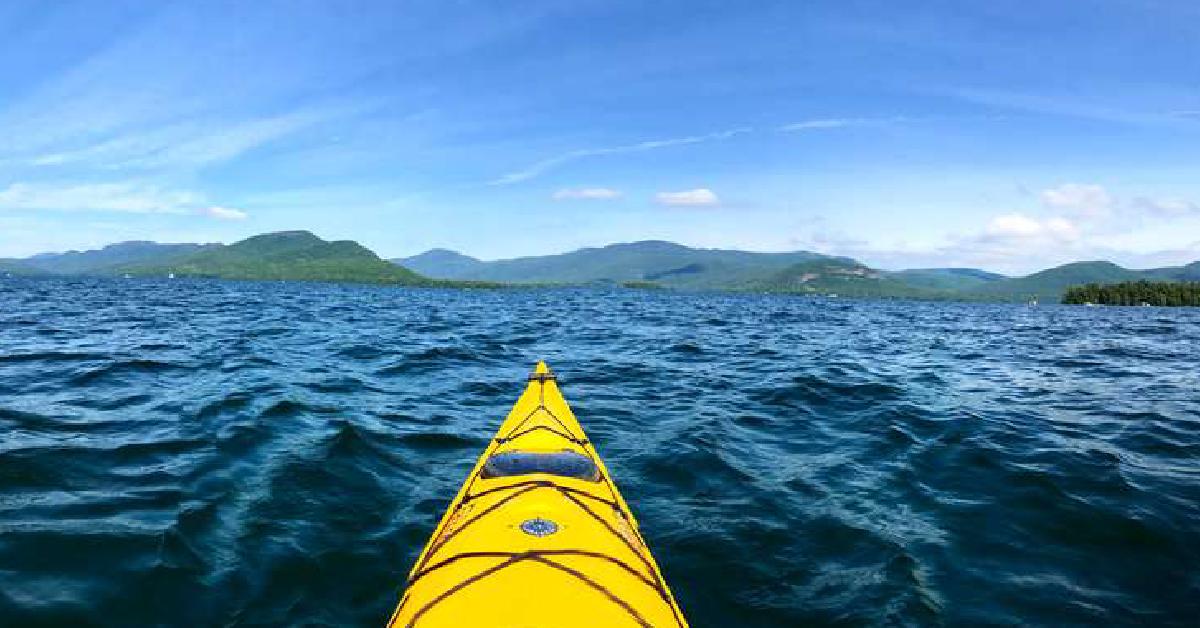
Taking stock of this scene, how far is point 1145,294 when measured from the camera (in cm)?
11531

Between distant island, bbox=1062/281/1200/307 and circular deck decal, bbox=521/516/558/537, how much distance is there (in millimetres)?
151203

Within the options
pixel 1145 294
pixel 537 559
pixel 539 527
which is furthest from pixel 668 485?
pixel 1145 294

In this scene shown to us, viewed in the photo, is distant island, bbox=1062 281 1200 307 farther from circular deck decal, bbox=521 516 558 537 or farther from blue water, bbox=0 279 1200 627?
circular deck decal, bbox=521 516 558 537

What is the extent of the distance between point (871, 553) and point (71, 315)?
44.6 m

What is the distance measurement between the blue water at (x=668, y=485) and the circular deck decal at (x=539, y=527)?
6.93 feet

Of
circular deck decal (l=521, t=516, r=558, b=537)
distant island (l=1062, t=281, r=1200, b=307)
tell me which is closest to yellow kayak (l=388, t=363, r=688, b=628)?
circular deck decal (l=521, t=516, r=558, b=537)

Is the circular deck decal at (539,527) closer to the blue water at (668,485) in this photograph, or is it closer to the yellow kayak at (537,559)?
the yellow kayak at (537,559)

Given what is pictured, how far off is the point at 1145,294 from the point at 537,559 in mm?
153825

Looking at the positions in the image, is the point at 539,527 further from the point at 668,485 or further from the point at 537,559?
the point at 668,485

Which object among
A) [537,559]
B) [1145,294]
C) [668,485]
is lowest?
[668,485]

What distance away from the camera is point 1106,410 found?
14.8 m

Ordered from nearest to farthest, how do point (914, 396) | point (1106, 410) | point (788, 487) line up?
point (788, 487) < point (1106, 410) < point (914, 396)

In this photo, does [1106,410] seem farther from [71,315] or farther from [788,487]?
[71,315]

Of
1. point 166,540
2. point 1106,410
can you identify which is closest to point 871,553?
point 166,540
